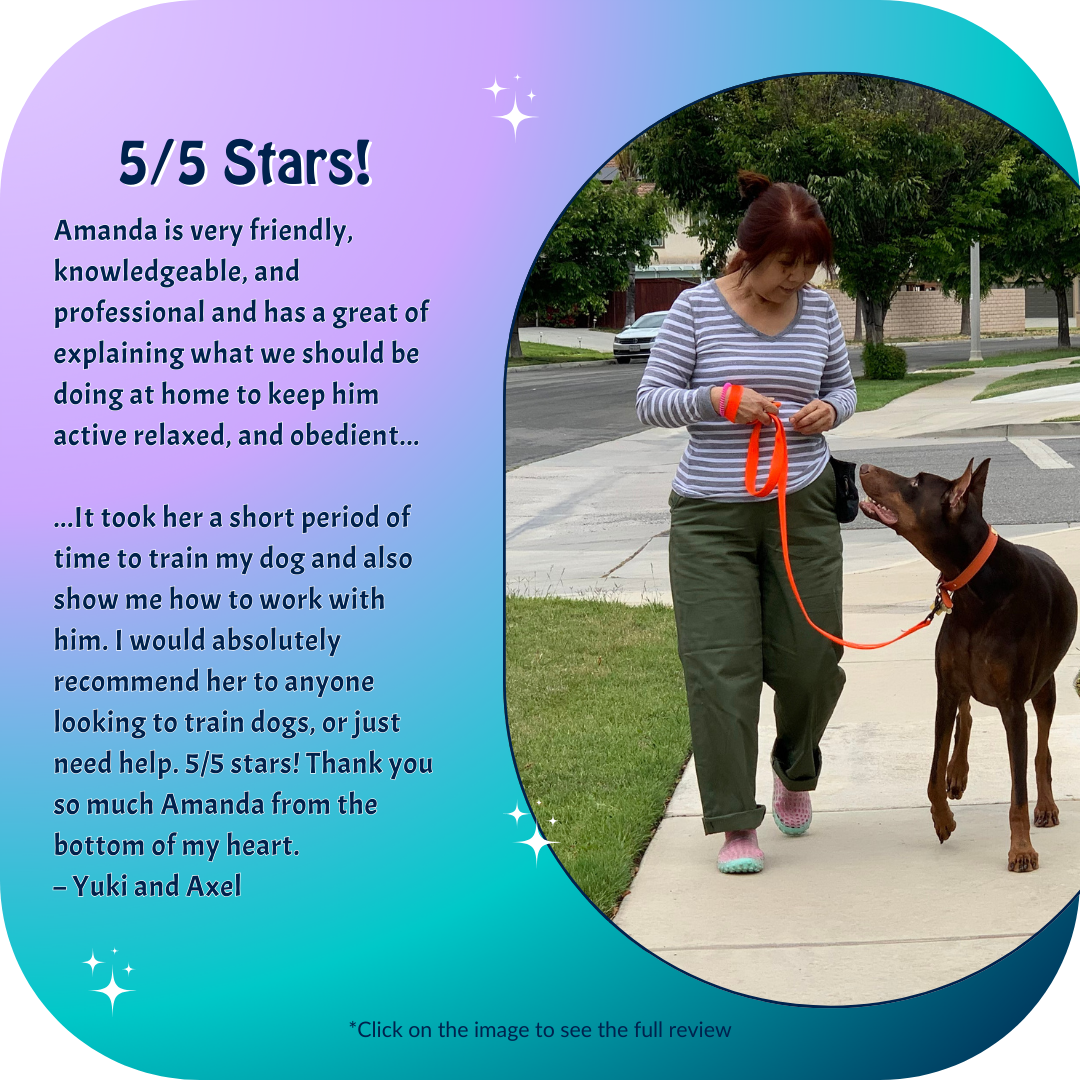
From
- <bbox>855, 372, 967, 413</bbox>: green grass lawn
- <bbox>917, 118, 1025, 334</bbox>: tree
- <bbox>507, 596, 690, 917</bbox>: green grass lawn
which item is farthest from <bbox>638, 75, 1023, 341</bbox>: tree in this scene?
<bbox>855, 372, 967, 413</bbox>: green grass lawn

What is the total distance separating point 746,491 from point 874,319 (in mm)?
10414

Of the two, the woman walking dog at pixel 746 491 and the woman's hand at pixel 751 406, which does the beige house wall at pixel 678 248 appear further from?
the woman's hand at pixel 751 406

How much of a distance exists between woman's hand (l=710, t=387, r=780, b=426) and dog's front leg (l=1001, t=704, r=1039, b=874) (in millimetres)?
967

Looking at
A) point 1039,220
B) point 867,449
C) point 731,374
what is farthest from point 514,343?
point 867,449

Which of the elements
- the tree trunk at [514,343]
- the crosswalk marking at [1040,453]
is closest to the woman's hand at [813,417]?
the tree trunk at [514,343]

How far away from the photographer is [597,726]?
493 centimetres

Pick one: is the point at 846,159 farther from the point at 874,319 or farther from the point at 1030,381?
the point at 1030,381

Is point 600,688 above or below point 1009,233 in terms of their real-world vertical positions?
below

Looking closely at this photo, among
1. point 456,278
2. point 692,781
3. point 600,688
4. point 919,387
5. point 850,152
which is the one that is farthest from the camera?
point 919,387

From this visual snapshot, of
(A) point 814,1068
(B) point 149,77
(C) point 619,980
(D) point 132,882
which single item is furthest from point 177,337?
(A) point 814,1068

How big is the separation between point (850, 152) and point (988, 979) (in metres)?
5.87

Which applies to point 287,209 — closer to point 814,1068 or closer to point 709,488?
point 709,488

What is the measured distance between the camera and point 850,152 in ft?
27.0

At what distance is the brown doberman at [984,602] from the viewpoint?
3619mm
